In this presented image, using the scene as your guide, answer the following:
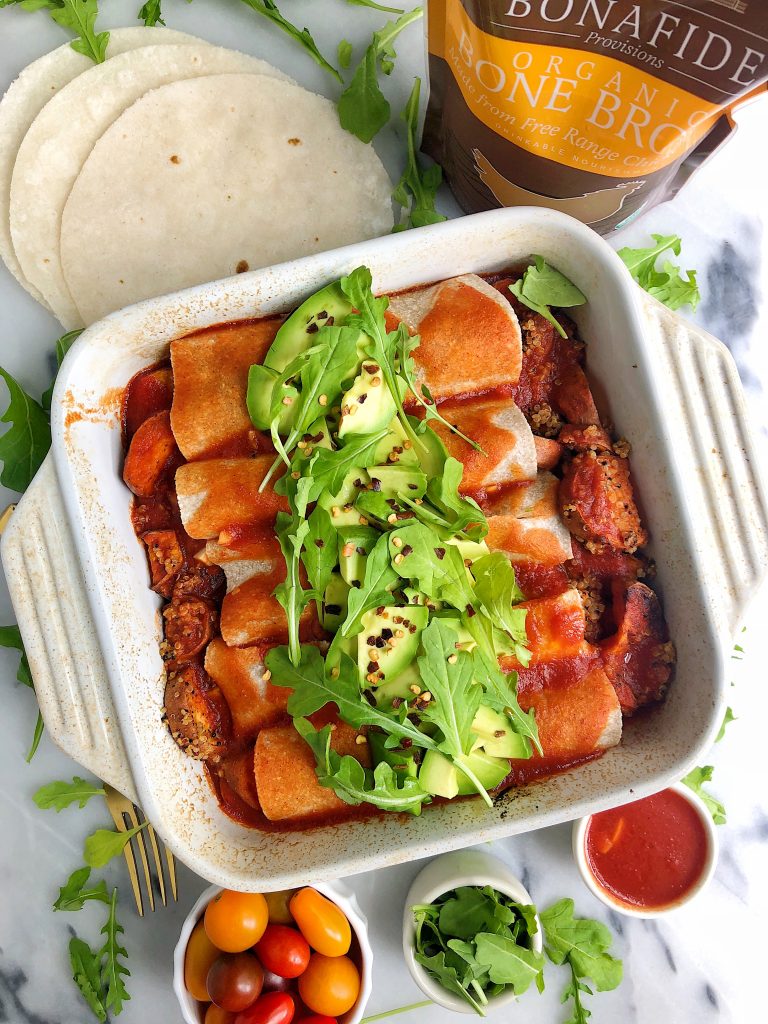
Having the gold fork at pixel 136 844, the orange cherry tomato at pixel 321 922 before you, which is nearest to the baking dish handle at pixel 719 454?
the orange cherry tomato at pixel 321 922

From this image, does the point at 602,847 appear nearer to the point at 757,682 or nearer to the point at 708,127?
the point at 757,682

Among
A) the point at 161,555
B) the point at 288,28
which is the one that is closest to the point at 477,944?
the point at 161,555

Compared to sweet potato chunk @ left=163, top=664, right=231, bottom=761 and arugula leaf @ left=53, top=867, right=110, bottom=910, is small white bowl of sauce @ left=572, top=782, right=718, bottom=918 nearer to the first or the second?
sweet potato chunk @ left=163, top=664, right=231, bottom=761

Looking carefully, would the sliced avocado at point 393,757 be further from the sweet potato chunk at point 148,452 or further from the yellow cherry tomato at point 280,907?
the sweet potato chunk at point 148,452

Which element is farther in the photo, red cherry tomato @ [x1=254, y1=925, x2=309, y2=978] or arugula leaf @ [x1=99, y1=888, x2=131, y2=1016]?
arugula leaf @ [x1=99, y1=888, x2=131, y2=1016]

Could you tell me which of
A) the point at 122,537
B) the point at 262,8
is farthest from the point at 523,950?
the point at 262,8

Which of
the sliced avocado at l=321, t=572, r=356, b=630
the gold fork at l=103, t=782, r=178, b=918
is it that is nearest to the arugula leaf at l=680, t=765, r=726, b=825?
the sliced avocado at l=321, t=572, r=356, b=630
